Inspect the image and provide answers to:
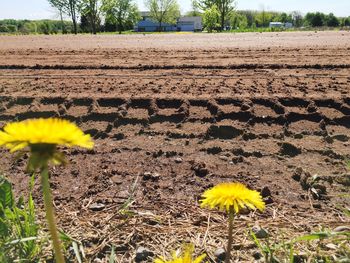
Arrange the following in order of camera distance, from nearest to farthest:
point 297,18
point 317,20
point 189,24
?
point 317,20 → point 189,24 → point 297,18

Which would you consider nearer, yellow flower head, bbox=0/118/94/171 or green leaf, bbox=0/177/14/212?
yellow flower head, bbox=0/118/94/171

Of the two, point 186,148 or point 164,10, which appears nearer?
point 186,148

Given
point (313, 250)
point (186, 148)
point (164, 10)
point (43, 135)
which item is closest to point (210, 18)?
point (164, 10)

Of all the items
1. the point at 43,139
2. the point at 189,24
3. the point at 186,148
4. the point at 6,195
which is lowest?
the point at 186,148

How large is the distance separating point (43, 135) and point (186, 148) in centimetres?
309

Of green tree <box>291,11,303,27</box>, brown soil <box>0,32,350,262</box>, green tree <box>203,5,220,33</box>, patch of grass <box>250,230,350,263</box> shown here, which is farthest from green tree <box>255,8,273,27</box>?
patch of grass <box>250,230,350,263</box>

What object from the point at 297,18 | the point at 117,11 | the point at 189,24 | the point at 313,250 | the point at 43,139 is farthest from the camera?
the point at 297,18

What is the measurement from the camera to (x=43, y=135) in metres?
0.97

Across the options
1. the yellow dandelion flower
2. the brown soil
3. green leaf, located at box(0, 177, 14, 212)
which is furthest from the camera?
the brown soil

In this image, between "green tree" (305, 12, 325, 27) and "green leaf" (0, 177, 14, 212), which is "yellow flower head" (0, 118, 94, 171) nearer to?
"green leaf" (0, 177, 14, 212)

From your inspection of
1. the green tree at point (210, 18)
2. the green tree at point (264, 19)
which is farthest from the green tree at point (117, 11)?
the green tree at point (264, 19)

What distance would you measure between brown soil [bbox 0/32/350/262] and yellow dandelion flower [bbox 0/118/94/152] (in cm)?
144

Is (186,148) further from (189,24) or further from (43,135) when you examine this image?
(189,24)

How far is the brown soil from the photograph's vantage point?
8.55ft
